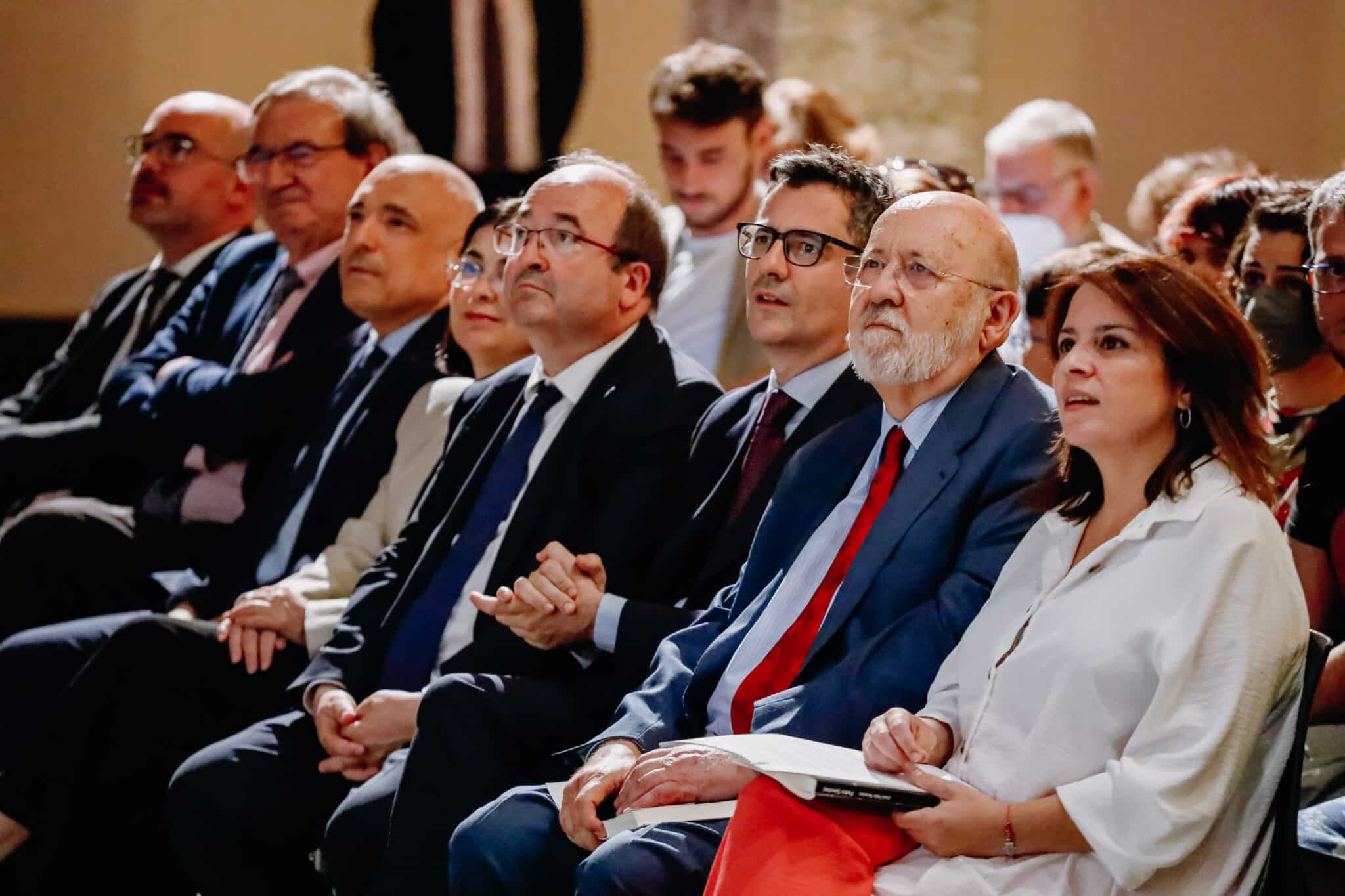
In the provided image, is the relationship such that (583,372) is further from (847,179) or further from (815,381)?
(847,179)

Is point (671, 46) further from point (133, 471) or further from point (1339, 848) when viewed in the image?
point (1339, 848)

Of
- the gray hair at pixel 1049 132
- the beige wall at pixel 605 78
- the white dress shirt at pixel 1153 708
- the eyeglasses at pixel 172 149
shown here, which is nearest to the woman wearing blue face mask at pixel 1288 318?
the white dress shirt at pixel 1153 708

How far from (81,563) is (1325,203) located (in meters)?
3.04

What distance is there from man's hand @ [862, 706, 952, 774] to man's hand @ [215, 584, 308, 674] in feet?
5.29

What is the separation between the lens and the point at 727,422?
283 centimetres

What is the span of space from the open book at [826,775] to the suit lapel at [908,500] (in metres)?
0.25

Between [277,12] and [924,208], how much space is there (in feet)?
16.0

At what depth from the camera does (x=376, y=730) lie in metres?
2.85

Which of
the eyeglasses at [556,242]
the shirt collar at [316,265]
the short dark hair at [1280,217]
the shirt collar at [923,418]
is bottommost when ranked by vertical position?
the shirt collar at [316,265]

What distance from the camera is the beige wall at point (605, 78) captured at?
21.0 ft

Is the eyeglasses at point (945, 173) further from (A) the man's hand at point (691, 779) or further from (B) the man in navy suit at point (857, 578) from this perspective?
(A) the man's hand at point (691, 779)

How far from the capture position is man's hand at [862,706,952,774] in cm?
198

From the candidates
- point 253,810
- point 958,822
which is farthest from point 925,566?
point 253,810

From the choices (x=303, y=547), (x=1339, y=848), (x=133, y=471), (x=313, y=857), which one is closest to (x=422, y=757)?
(x=313, y=857)
